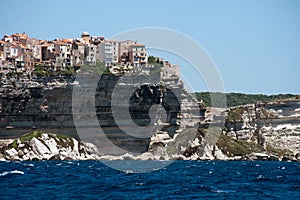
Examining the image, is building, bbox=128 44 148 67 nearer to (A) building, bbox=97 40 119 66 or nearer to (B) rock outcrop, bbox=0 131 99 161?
(A) building, bbox=97 40 119 66

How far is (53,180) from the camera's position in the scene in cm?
4794

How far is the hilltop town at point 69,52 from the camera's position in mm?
120562

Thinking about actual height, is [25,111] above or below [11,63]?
below

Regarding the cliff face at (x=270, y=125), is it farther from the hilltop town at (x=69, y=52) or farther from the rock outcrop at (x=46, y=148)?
the rock outcrop at (x=46, y=148)

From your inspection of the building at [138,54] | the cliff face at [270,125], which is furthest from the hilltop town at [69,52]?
the cliff face at [270,125]

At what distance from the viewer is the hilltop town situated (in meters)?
121

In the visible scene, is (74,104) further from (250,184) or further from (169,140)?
(250,184)

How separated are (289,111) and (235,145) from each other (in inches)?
671

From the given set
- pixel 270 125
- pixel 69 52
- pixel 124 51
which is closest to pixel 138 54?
pixel 124 51

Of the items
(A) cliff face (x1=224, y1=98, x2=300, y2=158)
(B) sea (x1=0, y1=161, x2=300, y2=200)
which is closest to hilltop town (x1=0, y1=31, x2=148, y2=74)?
(A) cliff face (x1=224, y1=98, x2=300, y2=158)

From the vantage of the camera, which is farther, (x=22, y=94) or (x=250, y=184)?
(x=22, y=94)

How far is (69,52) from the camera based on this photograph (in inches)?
5010

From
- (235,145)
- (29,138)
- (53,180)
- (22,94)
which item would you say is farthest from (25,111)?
(53,180)

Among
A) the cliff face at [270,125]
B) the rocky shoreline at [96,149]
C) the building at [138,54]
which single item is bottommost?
the rocky shoreline at [96,149]
